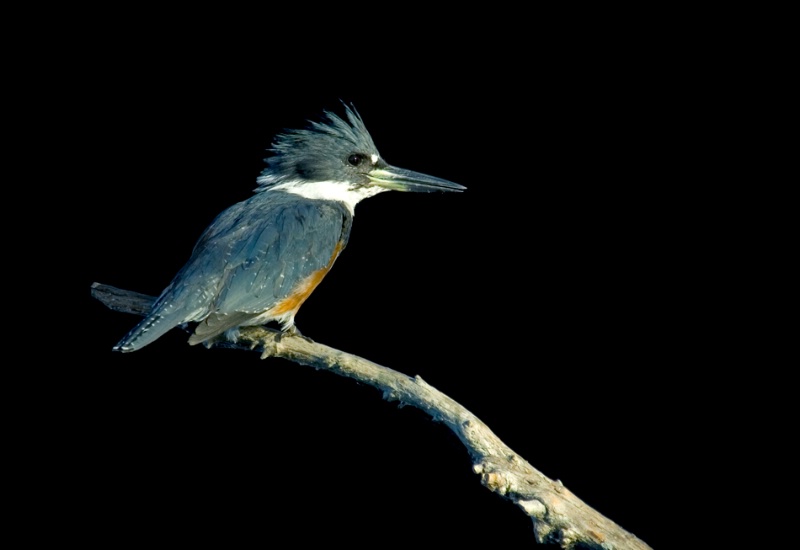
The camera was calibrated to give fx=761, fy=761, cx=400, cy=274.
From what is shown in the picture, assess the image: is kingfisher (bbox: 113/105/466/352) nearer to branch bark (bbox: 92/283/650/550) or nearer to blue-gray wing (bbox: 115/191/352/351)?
blue-gray wing (bbox: 115/191/352/351)

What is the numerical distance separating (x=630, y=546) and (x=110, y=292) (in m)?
2.52

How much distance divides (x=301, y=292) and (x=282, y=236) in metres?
0.25

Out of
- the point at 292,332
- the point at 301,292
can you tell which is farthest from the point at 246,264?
the point at 292,332

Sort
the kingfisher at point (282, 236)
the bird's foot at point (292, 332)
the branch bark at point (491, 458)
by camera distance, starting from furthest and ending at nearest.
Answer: the bird's foot at point (292, 332), the kingfisher at point (282, 236), the branch bark at point (491, 458)

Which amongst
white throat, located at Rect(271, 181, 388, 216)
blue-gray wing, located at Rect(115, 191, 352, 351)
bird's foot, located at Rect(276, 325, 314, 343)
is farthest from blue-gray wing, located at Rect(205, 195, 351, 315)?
bird's foot, located at Rect(276, 325, 314, 343)

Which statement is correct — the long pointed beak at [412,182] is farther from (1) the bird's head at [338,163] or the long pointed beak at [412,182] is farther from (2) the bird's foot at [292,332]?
(2) the bird's foot at [292,332]

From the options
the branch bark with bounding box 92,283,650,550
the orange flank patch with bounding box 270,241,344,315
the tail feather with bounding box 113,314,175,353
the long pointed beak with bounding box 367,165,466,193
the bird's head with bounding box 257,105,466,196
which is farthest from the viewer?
the long pointed beak with bounding box 367,165,466,193

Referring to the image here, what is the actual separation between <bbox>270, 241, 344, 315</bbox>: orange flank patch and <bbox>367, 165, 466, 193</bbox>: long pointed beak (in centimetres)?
48

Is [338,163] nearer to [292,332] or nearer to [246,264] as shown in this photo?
[246,264]

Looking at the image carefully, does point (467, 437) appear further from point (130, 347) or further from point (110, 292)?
point (110, 292)

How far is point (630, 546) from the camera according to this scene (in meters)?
2.59

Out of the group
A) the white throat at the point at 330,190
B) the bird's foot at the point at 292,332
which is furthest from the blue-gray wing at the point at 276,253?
the bird's foot at the point at 292,332

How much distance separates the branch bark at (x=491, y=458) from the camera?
8.39 ft

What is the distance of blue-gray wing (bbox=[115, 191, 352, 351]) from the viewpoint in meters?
3.06
